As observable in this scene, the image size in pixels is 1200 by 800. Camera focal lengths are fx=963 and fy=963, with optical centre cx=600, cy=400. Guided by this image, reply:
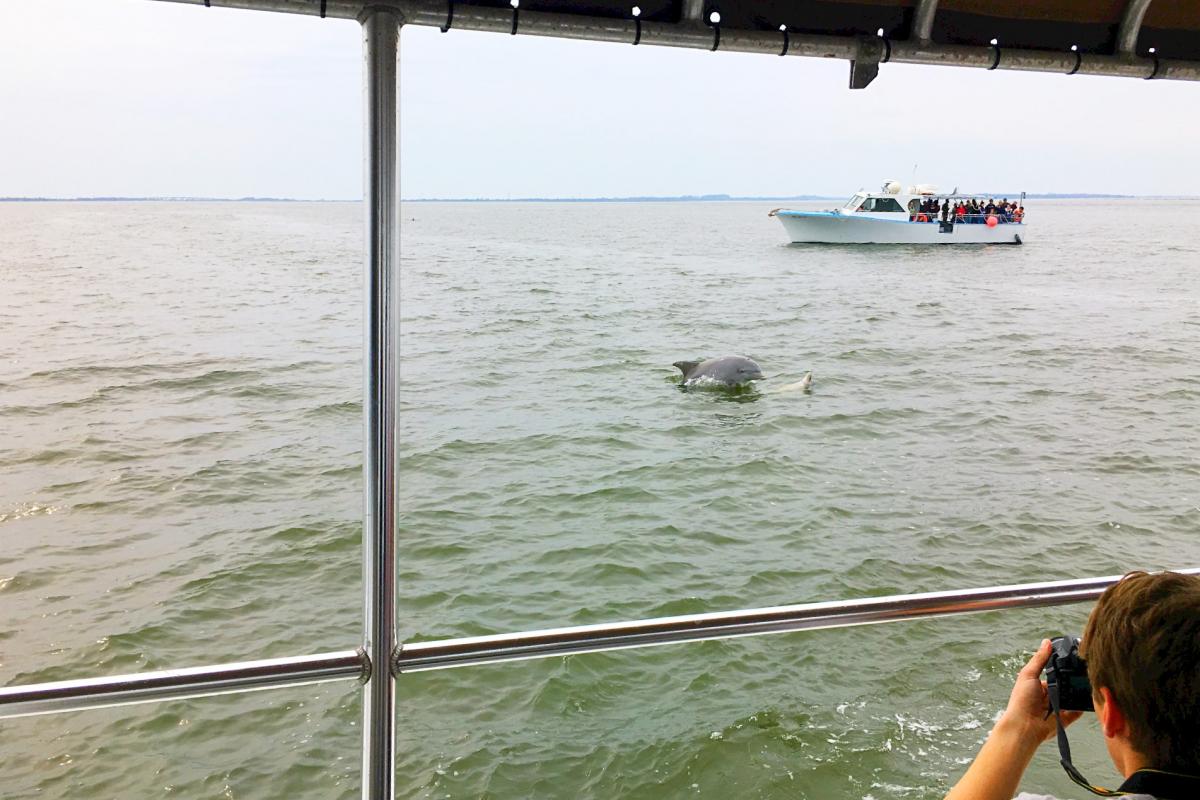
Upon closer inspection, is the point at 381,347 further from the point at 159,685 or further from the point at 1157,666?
the point at 1157,666

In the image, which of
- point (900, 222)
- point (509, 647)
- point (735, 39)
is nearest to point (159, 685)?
point (509, 647)

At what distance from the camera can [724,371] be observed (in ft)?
53.3

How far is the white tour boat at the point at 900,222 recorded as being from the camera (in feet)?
140

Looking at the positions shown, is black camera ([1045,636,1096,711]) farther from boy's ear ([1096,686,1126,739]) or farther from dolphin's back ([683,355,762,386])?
dolphin's back ([683,355,762,386])

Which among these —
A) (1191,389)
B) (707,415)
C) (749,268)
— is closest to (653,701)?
(707,415)

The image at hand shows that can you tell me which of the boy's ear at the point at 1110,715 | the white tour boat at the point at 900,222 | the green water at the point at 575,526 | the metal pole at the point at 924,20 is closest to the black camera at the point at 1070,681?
the boy's ear at the point at 1110,715

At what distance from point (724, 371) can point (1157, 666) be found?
15.3 meters

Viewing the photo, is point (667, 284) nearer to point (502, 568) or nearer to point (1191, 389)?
point (1191, 389)

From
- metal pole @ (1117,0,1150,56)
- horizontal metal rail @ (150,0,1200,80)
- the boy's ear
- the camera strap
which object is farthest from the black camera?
metal pole @ (1117,0,1150,56)

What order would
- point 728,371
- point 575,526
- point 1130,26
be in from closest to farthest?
point 1130,26 < point 575,526 < point 728,371

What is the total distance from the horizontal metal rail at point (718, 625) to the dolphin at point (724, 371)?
47.9 ft

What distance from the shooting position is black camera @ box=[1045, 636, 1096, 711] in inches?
46.5

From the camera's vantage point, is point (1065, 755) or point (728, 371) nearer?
point (1065, 755)

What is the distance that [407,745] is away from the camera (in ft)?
18.8
